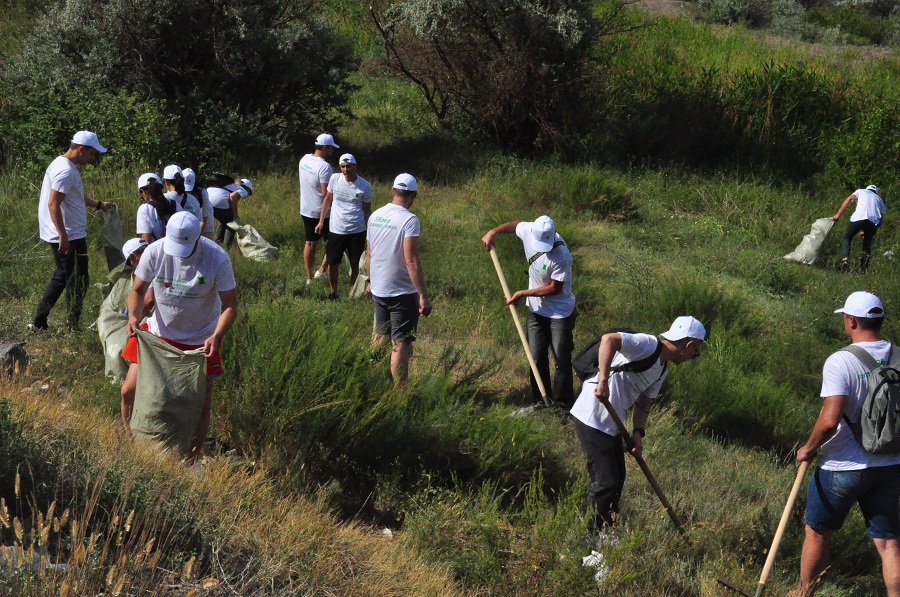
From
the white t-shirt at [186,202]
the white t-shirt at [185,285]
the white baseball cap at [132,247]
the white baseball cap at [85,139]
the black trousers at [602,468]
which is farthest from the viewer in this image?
the white t-shirt at [186,202]

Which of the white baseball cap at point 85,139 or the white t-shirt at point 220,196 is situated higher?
the white baseball cap at point 85,139

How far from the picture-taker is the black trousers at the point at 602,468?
5.30 meters

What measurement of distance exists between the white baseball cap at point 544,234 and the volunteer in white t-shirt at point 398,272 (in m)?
0.94

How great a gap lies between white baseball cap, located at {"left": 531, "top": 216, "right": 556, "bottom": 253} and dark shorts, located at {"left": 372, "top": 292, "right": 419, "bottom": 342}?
1.02 m

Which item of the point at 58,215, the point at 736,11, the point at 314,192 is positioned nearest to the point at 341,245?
the point at 314,192

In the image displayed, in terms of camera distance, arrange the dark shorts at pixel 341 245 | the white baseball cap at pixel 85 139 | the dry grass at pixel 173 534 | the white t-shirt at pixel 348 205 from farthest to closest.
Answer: the dark shorts at pixel 341 245 < the white t-shirt at pixel 348 205 < the white baseball cap at pixel 85 139 < the dry grass at pixel 173 534

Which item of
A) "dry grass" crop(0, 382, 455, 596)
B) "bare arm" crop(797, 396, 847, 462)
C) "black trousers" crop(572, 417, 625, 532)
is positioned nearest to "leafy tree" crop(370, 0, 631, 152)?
"black trousers" crop(572, 417, 625, 532)

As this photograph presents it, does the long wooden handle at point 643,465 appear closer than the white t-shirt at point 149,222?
Yes

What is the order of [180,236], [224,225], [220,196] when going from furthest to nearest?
[224,225] → [220,196] → [180,236]

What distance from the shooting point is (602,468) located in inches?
210

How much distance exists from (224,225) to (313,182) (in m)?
1.51

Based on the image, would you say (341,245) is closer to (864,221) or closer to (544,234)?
(544,234)

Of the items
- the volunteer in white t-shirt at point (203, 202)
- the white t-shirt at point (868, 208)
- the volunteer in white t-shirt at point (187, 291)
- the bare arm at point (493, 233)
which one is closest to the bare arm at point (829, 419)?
the bare arm at point (493, 233)

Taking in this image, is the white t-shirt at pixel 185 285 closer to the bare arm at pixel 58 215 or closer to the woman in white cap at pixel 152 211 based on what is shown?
the woman in white cap at pixel 152 211
